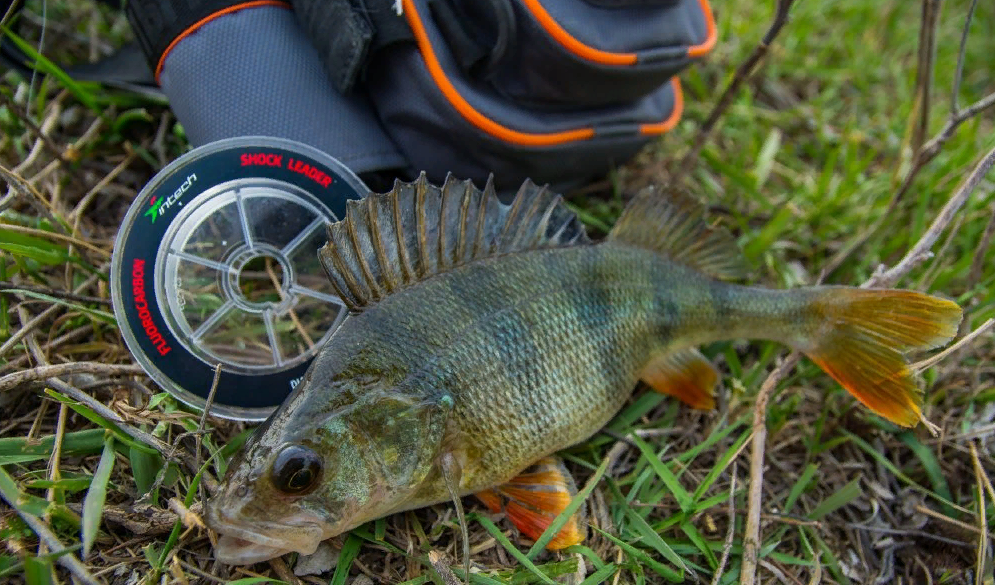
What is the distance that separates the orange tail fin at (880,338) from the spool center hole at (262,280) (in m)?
1.86

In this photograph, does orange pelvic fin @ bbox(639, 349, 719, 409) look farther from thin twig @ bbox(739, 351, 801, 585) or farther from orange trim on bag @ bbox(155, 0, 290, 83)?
orange trim on bag @ bbox(155, 0, 290, 83)

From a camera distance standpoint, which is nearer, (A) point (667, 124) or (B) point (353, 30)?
(B) point (353, 30)

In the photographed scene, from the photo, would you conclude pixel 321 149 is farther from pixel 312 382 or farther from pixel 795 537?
pixel 795 537

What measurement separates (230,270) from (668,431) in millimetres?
1587

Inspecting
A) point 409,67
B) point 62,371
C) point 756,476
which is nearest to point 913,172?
point 756,476

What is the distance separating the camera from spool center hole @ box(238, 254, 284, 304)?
90.5 inches

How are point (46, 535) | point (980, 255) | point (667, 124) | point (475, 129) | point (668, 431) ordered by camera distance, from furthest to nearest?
point (667, 124) < point (980, 255) < point (668, 431) < point (475, 129) < point (46, 535)

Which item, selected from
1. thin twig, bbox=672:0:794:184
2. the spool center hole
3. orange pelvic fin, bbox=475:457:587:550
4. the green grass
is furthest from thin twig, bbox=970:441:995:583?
the spool center hole

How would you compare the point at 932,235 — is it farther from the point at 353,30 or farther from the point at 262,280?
the point at 262,280

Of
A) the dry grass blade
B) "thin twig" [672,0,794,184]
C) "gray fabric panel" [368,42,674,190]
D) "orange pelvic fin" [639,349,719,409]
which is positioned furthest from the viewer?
"thin twig" [672,0,794,184]

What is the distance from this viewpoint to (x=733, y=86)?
9.10 ft

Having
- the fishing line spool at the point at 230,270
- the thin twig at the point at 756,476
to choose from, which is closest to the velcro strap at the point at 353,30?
the fishing line spool at the point at 230,270

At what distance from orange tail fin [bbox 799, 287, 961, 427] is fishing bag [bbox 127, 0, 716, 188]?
1041mm

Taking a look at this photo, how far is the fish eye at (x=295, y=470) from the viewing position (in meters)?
1.63
